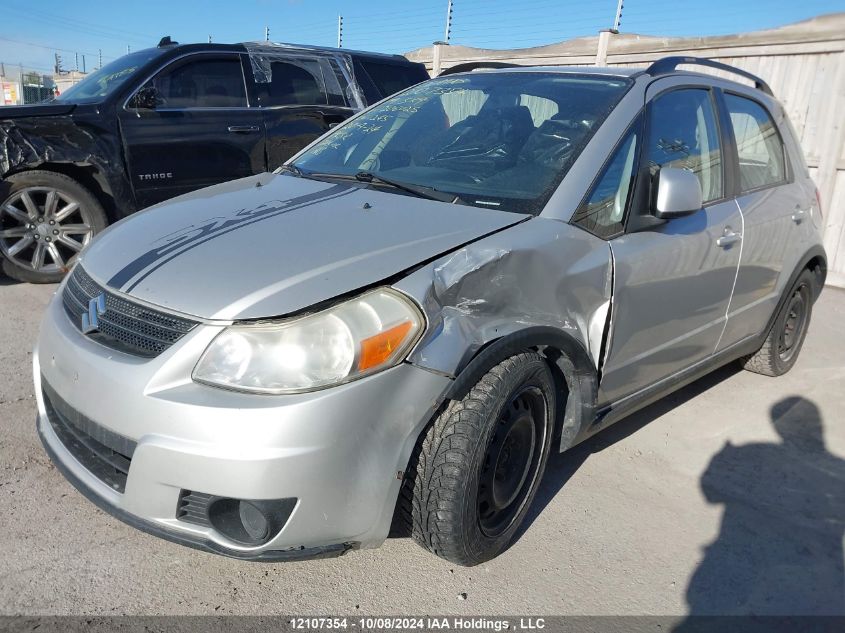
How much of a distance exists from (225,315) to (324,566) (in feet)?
3.39

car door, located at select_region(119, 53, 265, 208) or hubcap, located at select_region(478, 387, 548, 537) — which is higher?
car door, located at select_region(119, 53, 265, 208)

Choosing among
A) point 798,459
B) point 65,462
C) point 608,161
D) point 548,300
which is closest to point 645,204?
point 608,161

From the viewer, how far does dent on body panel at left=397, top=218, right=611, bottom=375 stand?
212 cm

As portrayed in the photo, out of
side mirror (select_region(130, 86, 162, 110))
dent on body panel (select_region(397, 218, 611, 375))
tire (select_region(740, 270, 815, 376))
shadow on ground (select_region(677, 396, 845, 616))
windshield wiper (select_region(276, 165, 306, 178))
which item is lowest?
shadow on ground (select_region(677, 396, 845, 616))

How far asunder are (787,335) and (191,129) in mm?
4759

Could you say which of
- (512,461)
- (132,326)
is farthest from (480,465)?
(132,326)

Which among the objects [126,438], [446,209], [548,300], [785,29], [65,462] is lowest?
[65,462]

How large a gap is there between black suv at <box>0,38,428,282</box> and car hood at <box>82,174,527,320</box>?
9.61ft

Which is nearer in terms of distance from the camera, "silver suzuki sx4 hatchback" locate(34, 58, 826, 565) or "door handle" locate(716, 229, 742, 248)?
"silver suzuki sx4 hatchback" locate(34, 58, 826, 565)

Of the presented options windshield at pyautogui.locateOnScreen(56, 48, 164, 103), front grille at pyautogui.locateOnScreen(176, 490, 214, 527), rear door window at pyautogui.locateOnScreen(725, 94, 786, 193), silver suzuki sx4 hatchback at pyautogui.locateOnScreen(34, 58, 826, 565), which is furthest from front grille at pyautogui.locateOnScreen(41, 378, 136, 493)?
windshield at pyautogui.locateOnScreen(56, 48, 164, 103)

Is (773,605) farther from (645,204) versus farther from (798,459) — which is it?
(645,204)

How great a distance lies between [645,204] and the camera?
289cm

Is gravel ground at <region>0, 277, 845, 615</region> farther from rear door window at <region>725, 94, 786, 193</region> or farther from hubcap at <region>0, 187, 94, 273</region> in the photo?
hubcap at <region>0, 187, 94, 273</region>

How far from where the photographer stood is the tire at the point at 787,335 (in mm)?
4355
